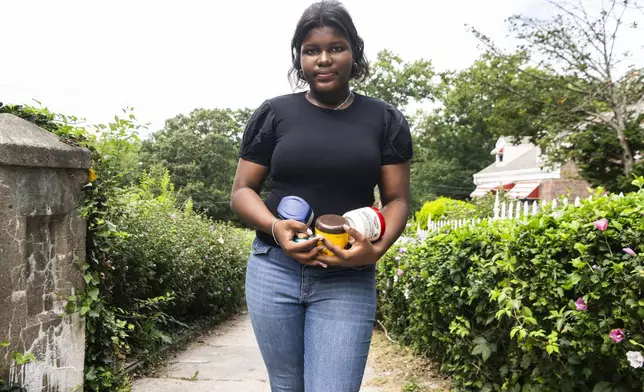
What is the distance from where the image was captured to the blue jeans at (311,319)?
6.30 feet

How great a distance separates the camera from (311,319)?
198cm

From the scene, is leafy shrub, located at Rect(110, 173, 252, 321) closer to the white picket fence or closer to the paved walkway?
the paved walkway

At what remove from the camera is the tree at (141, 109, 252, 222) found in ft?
144

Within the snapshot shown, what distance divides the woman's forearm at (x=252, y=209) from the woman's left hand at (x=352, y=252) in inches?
9.3

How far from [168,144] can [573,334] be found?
147 feet

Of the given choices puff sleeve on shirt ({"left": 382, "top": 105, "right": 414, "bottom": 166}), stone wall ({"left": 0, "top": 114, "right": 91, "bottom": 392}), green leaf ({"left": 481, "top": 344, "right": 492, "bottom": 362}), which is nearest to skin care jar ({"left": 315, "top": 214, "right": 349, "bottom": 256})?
puff sleeve on shirt ({"left": 382, "top": 105, "right": 414, "bottom": 166})

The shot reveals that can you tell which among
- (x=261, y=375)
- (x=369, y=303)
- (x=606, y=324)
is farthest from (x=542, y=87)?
(x=369, y=303)

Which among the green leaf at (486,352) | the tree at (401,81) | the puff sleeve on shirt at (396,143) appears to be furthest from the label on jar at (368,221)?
the tree at (401,81)

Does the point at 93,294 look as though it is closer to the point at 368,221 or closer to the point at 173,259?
the point at 368,221

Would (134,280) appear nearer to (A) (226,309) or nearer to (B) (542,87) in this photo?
(A) (226,309)

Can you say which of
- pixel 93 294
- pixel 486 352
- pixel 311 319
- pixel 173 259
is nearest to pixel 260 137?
pixel 311 319

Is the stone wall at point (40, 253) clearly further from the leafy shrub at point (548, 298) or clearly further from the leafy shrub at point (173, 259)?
the leafy shrub at point (548, 298)

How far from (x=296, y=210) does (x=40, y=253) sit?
1658 millimetres

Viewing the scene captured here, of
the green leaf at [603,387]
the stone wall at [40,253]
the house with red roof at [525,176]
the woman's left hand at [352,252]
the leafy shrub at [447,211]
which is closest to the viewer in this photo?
the woman's left hand at [352,252]
